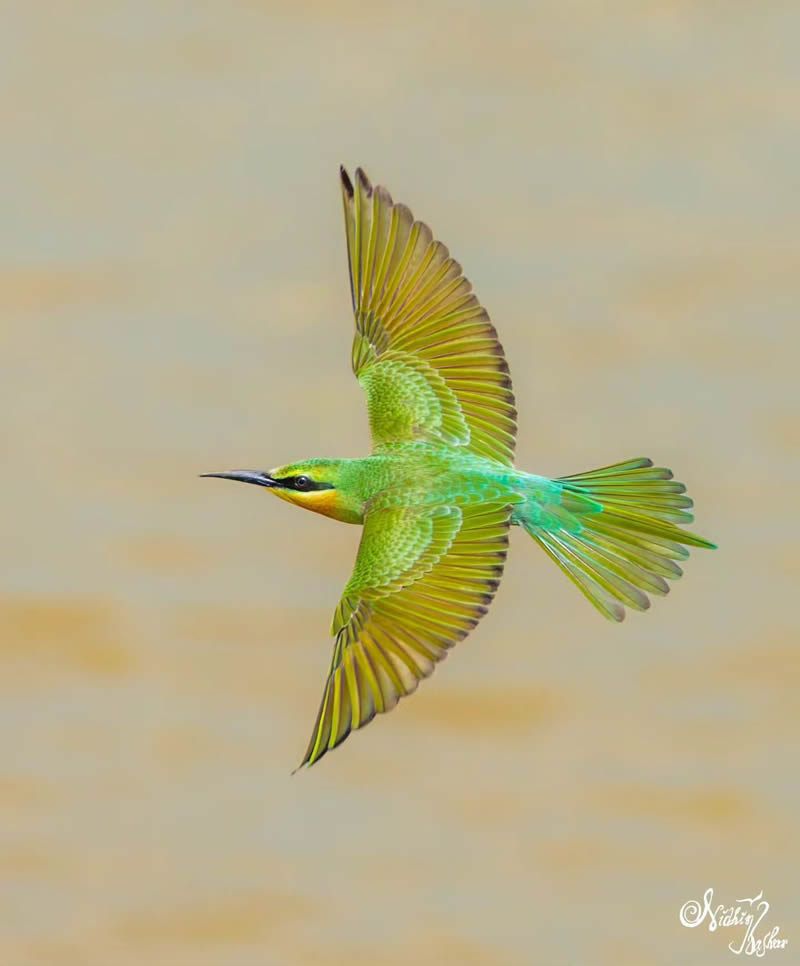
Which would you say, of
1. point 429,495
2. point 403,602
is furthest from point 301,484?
point 403,602

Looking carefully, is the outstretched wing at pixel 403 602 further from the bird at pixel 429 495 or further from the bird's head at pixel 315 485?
the bird's head at pixel 315 485

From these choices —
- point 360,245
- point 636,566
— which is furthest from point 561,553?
point 360,245

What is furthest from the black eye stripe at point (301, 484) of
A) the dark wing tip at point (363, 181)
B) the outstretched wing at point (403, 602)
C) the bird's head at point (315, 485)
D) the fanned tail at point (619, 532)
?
the dark wing tip at point (363, 181)

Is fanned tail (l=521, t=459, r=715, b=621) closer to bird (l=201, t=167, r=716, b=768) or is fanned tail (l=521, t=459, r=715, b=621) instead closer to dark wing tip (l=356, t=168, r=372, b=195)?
bird (l=201, t=167, r=716, b=768)

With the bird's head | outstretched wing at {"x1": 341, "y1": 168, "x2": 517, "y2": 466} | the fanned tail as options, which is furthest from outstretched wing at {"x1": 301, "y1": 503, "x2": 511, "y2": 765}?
outstretched wing at {"x1": 341, "y1": 168, "x2": 517, "y2": 466}

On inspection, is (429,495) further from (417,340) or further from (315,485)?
(417,340)

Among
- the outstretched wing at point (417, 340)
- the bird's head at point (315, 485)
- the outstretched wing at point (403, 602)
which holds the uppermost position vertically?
the outstretched wing at point (417, 340)

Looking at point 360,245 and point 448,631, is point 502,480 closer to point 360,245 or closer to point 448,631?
point 448,631
